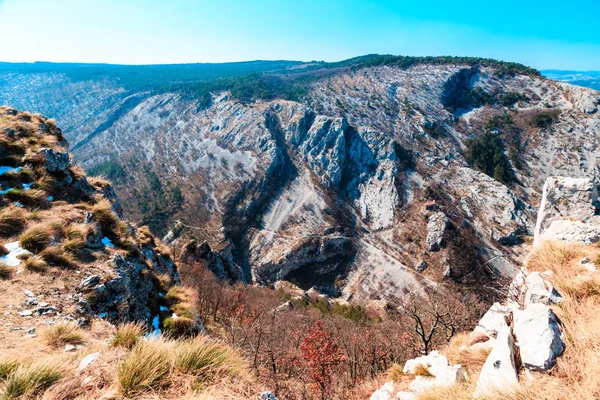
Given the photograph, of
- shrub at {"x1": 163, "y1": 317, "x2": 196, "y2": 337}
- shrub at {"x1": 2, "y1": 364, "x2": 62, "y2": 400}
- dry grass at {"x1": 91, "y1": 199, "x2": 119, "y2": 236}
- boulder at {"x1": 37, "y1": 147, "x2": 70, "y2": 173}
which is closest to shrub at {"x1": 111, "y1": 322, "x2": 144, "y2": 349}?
shrub at {"x1": 2, "y1": 364, "x2": 62, "y2": 400}

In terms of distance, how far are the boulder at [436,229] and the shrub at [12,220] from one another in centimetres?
8518

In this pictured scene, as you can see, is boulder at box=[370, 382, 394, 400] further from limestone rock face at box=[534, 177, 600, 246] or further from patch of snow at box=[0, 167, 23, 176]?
patch of snow at box=[0, 167, 23, 176]

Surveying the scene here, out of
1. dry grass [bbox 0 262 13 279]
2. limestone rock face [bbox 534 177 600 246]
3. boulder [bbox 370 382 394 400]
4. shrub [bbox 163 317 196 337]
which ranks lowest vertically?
shrub [bbox 163 317 196 337]

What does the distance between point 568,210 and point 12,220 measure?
19046mm

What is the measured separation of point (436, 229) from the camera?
81438mm

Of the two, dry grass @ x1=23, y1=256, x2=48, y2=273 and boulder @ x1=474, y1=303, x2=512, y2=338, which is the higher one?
dry grass @ x1=23, y1=256, x2=48, y2=273

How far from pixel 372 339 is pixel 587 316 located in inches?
1099

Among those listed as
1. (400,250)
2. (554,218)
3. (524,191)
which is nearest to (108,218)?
(554,218)

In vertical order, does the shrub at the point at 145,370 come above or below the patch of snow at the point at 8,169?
below

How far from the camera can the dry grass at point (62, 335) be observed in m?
5.77

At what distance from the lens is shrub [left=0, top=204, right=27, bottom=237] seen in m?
9.69

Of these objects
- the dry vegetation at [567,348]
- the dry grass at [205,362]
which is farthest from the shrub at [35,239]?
the dry vegetation at [567,348]

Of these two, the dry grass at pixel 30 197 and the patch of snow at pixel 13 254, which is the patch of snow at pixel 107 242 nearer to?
the patch of snow at pixel 13 254

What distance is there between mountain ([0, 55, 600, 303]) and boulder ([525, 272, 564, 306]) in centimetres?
5487
